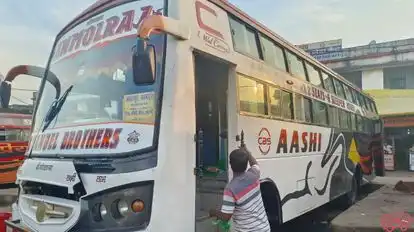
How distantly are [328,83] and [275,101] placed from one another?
11.8 feet

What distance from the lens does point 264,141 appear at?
5312 mm

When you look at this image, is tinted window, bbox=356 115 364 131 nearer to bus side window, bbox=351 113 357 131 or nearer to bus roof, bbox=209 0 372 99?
bus side window, bbox=351 113 357 131

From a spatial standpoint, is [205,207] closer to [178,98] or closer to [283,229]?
[178,98]

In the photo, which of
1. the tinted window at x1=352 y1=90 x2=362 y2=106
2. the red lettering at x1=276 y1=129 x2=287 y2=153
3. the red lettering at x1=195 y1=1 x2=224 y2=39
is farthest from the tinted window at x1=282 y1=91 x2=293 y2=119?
the tinted window at x1=352 y1=90 x2=362 y2=106

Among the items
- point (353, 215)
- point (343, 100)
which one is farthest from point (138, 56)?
point (343, 100)

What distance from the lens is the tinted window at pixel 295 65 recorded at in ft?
22.4

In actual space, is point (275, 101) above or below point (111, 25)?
below

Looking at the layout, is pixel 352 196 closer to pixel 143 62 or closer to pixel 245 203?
pixel 245 203

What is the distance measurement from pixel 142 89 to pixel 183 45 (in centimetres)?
57

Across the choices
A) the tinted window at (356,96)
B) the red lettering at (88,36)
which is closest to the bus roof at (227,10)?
the red lettering at (88,36)

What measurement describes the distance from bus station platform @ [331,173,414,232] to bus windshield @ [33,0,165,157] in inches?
122

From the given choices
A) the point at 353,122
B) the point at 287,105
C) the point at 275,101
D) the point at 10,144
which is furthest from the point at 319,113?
the point at 10,144

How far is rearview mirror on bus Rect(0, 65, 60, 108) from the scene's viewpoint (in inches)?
186

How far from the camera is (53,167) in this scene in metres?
3.93
